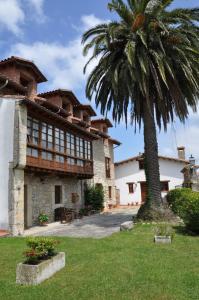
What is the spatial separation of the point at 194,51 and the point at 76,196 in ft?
40.8

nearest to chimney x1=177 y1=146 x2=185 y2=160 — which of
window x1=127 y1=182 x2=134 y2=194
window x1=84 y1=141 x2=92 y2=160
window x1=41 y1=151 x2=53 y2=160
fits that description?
window x1=127 y1=182 x2=134 y2=194

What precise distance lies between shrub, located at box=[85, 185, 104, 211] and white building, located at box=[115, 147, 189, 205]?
11.3m

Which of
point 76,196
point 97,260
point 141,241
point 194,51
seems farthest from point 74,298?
point 76,196

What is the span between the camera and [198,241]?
1080cm

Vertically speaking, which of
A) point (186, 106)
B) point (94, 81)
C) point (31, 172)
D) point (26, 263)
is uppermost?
point (94, 81)

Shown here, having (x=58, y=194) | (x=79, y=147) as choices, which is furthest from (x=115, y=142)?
(x=58, y=194)

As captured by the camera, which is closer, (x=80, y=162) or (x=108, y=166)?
(x=80, y=162)

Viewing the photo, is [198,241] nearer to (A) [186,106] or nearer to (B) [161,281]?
(B) [161,281]

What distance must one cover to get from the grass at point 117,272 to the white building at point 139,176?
24149mm

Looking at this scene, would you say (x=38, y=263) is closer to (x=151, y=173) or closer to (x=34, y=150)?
(x=34, y=150)

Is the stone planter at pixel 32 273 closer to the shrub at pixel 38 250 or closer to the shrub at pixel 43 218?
the shrub at pixel 38 250

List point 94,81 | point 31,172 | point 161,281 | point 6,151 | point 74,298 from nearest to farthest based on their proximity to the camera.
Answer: point 74,298 → point 161,281 → point 6,151 → point 31,172 → point 94,81

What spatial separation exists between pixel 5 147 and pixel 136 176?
923 inches

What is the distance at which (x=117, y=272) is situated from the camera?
7.13 meters
